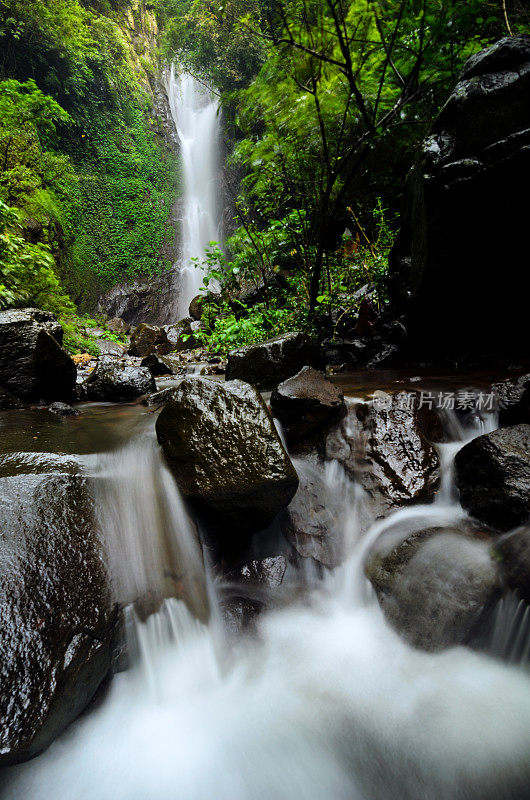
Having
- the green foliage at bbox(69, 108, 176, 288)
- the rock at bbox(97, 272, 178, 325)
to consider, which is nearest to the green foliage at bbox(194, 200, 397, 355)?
the rock at bbox(97, 272, 178, 325)

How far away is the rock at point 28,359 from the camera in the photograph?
3822 millimetres

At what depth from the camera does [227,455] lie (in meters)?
2.39

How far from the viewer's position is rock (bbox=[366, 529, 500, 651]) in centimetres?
195

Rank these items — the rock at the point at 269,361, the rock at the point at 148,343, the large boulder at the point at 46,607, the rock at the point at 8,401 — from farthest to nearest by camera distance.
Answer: the rock at the point at 148,343, the rock at the point at 269,361, the rock at the point at 8,401, the large boulder at the point at 46,607

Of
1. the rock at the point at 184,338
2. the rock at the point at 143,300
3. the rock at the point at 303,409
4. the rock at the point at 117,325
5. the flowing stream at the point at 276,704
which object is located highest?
the rock at the point at 143,300

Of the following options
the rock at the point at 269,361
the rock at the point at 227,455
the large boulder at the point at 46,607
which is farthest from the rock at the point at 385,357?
the large boulder at the point at 46,607

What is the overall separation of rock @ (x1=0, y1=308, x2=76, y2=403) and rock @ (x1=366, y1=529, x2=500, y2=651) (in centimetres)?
392

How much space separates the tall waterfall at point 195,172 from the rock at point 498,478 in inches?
643

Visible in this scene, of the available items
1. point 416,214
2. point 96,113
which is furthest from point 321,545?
point 96,113

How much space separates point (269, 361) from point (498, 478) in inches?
108

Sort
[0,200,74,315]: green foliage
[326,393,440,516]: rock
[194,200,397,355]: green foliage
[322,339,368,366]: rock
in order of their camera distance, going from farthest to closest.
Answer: [194,200,397,355]: green foliage
[322,339,368,366]: rock
[0,200,74,315]: green foliage
[326,393,440,516]: rock

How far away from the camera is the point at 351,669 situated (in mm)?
2023

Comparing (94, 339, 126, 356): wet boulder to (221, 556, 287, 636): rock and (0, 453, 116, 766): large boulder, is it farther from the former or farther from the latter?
(221, 556, 287, 636): rock

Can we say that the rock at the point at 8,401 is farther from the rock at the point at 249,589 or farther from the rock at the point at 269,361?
the rock at the point at 249,589
